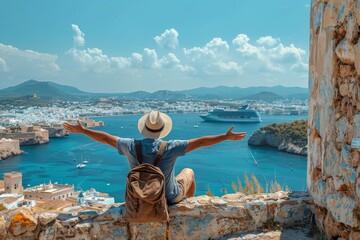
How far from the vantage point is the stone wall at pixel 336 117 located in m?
1.61

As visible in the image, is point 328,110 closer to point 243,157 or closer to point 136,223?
point 136,223

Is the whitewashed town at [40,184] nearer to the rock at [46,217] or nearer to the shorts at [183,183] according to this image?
the rock at [46,217]

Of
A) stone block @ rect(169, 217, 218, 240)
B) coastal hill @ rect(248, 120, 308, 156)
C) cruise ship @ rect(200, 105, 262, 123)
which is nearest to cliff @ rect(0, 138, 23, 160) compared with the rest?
coastal hill @ rect(248, 120, 308, 156)

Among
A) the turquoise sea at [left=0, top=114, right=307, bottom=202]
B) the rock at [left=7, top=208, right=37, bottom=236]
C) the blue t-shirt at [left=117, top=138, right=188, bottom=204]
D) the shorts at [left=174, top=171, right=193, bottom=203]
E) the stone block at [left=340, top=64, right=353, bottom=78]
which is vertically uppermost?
the stone block at [left=340, top=64, right=353, bottom=78]

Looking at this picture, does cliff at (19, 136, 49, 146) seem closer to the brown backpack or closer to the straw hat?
the straw hat

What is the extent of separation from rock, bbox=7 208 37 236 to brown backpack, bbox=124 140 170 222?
0.50m

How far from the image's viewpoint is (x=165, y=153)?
6.59 feet

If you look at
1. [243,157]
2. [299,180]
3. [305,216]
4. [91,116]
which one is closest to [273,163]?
[243,157]

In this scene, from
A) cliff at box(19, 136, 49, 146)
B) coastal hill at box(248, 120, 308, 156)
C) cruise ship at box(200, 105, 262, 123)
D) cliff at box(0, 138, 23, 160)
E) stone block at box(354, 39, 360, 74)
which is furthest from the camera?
cruise ship at box(200, 105, 262, 123)

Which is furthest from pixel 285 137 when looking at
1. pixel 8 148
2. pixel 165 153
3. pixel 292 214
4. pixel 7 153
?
pixel 165 153

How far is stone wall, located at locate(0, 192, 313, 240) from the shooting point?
6.47 feet

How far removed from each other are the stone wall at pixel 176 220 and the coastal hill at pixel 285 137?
3017 cm

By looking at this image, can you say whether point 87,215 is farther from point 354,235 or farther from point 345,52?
point 345,52

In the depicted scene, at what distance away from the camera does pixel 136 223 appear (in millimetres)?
2002
